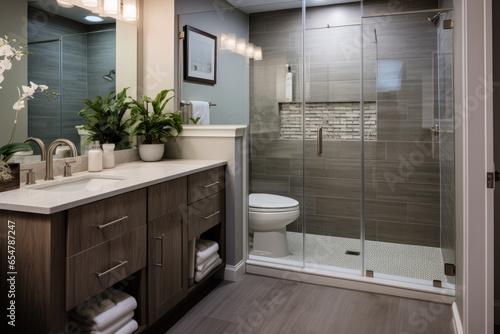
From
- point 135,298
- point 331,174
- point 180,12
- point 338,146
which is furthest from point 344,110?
point 135,298

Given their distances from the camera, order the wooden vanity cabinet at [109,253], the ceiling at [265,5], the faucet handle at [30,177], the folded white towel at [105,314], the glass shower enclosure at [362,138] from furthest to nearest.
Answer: the ceiling at [265,5]
the glass shower enclosure at [362,138]
the faucet handle at [30,177]
the folded white towel at [105,314]
the wooden vanity cabinet at [109,253]

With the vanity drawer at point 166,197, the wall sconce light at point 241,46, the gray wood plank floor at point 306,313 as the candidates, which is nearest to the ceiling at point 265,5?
the wall sconce light at point 241,46

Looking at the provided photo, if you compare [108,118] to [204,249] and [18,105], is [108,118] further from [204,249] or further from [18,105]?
[204,249]

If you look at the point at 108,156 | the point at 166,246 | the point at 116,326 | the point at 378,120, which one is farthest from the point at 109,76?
the point at 378,120

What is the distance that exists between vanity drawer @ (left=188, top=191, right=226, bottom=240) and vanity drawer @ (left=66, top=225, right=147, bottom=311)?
0.44 m

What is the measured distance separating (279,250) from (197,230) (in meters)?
0.86

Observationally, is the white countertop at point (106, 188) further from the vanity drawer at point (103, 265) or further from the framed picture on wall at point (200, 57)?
the framed picture on wall at point (200, 57)

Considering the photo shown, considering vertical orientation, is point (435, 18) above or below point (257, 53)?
above

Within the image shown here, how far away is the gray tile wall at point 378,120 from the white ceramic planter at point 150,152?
685 mm

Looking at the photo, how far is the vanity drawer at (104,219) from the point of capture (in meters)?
1.42

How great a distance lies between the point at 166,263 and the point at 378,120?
1.77 metres

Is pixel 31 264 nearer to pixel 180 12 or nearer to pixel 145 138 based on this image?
pixel 145 138

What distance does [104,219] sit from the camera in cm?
157

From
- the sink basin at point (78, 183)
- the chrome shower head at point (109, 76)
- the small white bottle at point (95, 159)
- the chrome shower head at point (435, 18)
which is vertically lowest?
the sink basin at point (78, 183)
